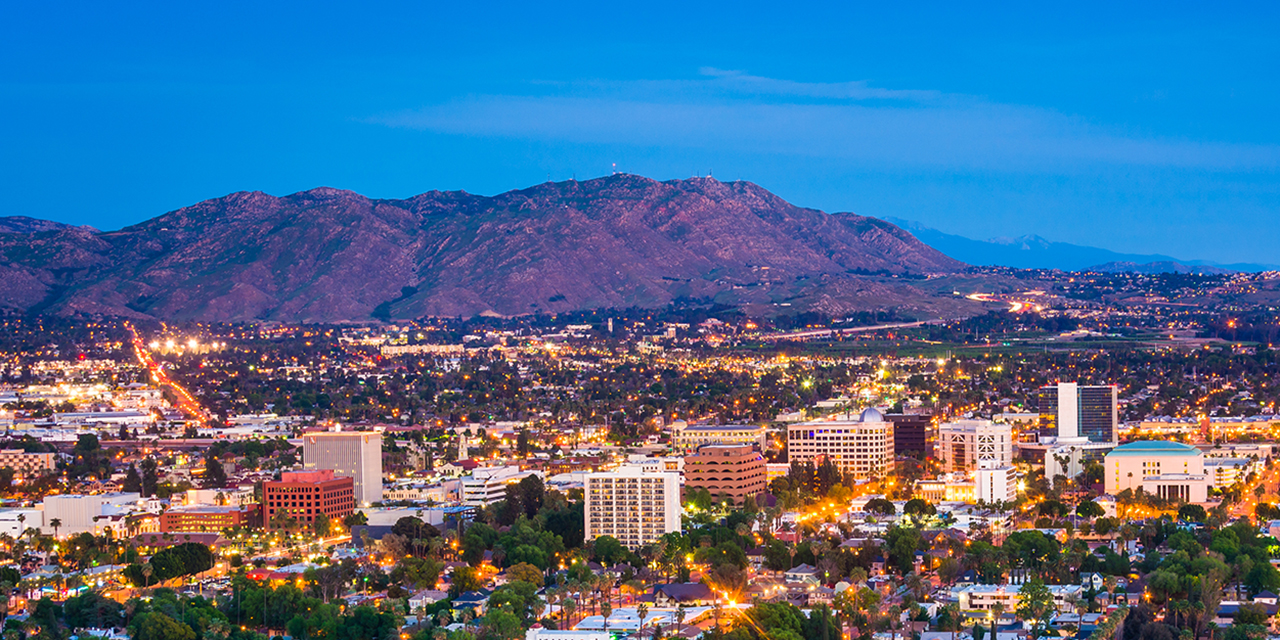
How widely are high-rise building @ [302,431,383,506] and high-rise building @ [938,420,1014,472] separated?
28972 millimetres

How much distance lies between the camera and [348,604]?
211ft

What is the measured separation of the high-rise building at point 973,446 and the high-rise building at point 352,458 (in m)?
29.0

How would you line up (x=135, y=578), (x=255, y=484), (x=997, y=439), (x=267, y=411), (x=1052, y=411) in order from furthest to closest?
(x=267, y=411)
(x=1052, y=411)
(x=997, y=439)
(x=255, y=484)
(x=135, y=578)

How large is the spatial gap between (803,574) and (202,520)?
92.9 ft

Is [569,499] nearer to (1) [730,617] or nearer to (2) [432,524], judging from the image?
(2) [432,524]

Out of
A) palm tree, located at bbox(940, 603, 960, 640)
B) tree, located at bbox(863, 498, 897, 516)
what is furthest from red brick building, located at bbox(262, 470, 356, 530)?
palm tree, located at bbox(940, 603, 960, 640)

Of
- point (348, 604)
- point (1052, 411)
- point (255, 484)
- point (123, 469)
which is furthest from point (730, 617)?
point (1052, 411)

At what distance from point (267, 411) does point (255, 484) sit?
55.8m

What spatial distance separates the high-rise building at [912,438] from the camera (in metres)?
111

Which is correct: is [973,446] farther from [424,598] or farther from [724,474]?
[424,598]

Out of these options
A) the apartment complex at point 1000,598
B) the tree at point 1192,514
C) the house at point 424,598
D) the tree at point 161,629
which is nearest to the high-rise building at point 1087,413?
the tree at point 1192,514

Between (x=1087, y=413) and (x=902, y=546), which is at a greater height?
(x=1087, y=413)

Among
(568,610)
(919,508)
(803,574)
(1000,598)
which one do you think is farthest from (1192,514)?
(568,610)

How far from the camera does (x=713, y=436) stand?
367ft
